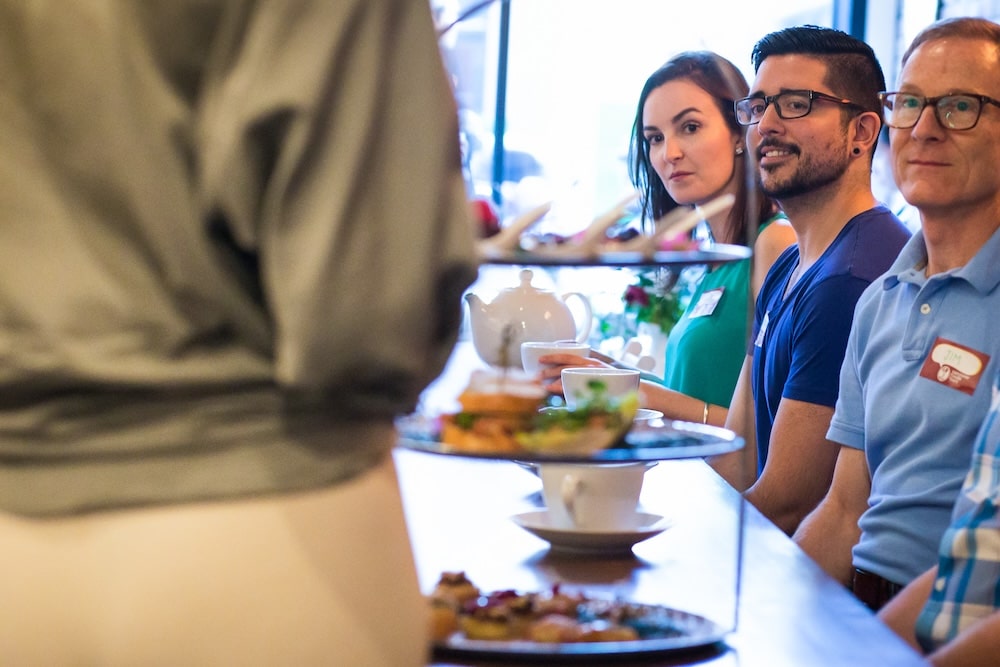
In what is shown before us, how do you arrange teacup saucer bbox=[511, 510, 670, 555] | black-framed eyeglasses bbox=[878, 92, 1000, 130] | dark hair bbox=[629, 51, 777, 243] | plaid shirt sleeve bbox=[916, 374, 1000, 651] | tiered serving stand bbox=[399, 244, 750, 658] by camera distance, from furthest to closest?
dark hair bbox=[629, 51, 777, 243] < black-framed eyeglasses bbox=[878, 92, 1000, 130] < plaid shirt sleeve bbox=[916, 374, 1000, 651] < teacup saucer bbox=[511, 510, 670, 555] < tiered serving stand bbox=[399, 244, 750, 658]

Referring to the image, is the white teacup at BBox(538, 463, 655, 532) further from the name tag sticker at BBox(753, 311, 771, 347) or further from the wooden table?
the name tag sticker at BBox(753, 311, 771, 347)

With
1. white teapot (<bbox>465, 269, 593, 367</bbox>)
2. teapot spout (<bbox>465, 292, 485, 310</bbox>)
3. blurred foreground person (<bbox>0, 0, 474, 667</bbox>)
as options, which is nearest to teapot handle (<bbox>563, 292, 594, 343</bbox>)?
white teapot (<bbox>465, 269, 593, 367</bbox>)

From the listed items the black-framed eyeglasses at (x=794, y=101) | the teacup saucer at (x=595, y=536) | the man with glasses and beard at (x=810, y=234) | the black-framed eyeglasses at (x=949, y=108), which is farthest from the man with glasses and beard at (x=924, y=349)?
the black-framed eyeglasses at (x=794, y=101)

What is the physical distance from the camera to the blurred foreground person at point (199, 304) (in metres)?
0.77

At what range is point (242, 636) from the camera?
2.59 feet

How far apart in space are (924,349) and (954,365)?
0.09 meters

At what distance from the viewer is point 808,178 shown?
Answer: 282cm

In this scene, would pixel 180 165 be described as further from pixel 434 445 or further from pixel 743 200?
pixel 743 200

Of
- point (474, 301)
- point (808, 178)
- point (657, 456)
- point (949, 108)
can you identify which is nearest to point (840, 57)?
point (808, 178)

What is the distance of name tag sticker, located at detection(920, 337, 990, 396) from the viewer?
193 cm

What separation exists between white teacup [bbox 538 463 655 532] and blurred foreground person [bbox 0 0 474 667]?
2.39ft

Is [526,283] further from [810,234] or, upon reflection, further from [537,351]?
[810,234]

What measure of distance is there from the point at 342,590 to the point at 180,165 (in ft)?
0.95

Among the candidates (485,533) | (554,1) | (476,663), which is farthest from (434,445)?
(554,1)
